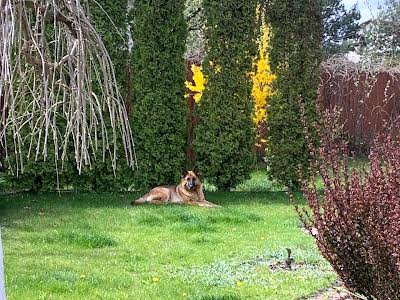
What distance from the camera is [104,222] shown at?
7.21 metres

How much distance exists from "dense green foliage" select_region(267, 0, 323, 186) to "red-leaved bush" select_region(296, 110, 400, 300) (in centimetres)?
605

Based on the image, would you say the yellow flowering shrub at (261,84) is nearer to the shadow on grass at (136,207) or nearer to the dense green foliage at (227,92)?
the dense green foliage at (227,92)

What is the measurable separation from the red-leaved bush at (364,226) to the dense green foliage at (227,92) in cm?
590

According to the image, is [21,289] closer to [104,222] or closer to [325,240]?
[325,240]

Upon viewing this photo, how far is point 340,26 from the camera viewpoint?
21.7 metres

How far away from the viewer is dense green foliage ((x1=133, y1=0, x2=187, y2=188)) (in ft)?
31.2

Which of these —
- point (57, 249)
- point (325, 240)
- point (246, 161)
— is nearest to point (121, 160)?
point (246, 161)

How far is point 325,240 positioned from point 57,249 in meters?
2.82

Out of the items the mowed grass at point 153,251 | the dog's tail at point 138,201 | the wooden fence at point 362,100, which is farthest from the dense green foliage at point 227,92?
the wooden fence at point 362,100

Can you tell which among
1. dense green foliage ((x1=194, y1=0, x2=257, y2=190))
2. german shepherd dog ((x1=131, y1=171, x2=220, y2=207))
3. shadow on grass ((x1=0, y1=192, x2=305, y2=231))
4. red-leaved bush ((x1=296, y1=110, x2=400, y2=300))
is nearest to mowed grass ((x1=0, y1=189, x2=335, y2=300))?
shadow on grass ((x1=0, y1=192, x2=305, y2=231))

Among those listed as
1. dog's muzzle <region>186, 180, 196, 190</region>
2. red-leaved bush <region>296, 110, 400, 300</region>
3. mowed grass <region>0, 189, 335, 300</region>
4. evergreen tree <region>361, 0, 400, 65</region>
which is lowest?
mowed grass <region>0, 189, 335, 300</region>

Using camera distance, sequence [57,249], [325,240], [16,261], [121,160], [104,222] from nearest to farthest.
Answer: [325,240], [16,261], [57,249], [104,222], [121,160]

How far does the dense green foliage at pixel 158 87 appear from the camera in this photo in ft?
31.2

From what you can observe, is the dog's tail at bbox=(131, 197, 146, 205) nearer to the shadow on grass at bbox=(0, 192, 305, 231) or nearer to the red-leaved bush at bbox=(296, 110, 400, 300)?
the shadow on grass at bbox=(0, 192, 305, 231)
